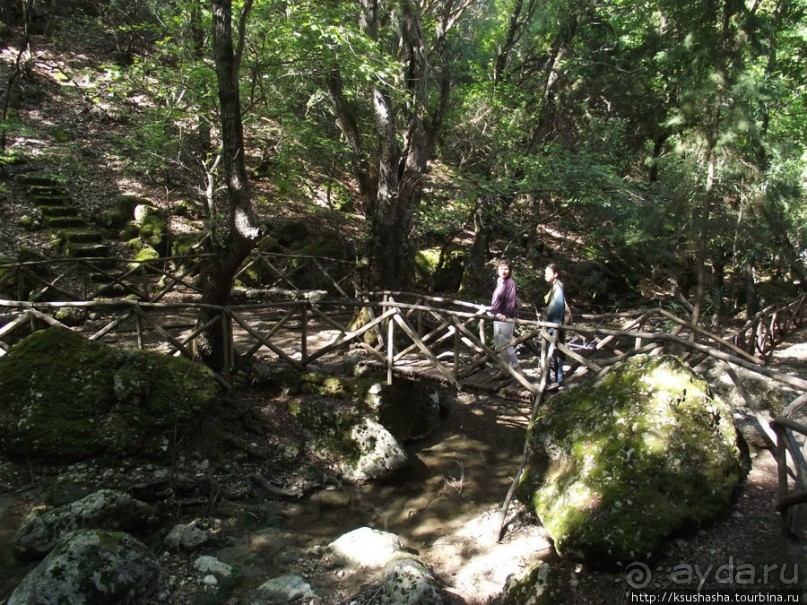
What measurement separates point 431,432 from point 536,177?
6.08 metres

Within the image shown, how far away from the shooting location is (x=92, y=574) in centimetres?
351

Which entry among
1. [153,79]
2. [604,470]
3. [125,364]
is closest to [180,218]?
[153,79]

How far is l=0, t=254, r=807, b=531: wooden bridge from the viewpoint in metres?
5.93

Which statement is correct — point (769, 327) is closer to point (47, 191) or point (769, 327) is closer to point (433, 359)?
point (433, 359)

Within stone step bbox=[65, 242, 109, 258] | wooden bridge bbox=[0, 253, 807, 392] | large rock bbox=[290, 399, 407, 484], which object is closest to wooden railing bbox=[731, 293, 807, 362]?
wooden bridge bbox=[0, 253, 807, 392]

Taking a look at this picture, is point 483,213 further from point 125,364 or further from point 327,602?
point 327,602

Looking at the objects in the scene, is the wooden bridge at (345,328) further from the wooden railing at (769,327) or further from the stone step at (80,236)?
the stone step at (80,236)

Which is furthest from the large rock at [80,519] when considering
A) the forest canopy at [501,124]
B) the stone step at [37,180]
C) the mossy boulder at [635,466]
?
the stone step at [37,180]

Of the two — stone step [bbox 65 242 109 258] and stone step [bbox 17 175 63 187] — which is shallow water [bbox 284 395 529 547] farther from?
stone step [bbox 17 175 63 187]

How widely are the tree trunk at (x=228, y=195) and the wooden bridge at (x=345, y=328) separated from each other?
0.21m

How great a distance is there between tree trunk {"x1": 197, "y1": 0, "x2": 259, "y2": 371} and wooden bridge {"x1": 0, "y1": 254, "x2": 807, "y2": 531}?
0.69ft

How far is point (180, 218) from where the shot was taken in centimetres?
1488

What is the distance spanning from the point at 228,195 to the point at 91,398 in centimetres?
290

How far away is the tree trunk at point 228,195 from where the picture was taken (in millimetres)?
6094
